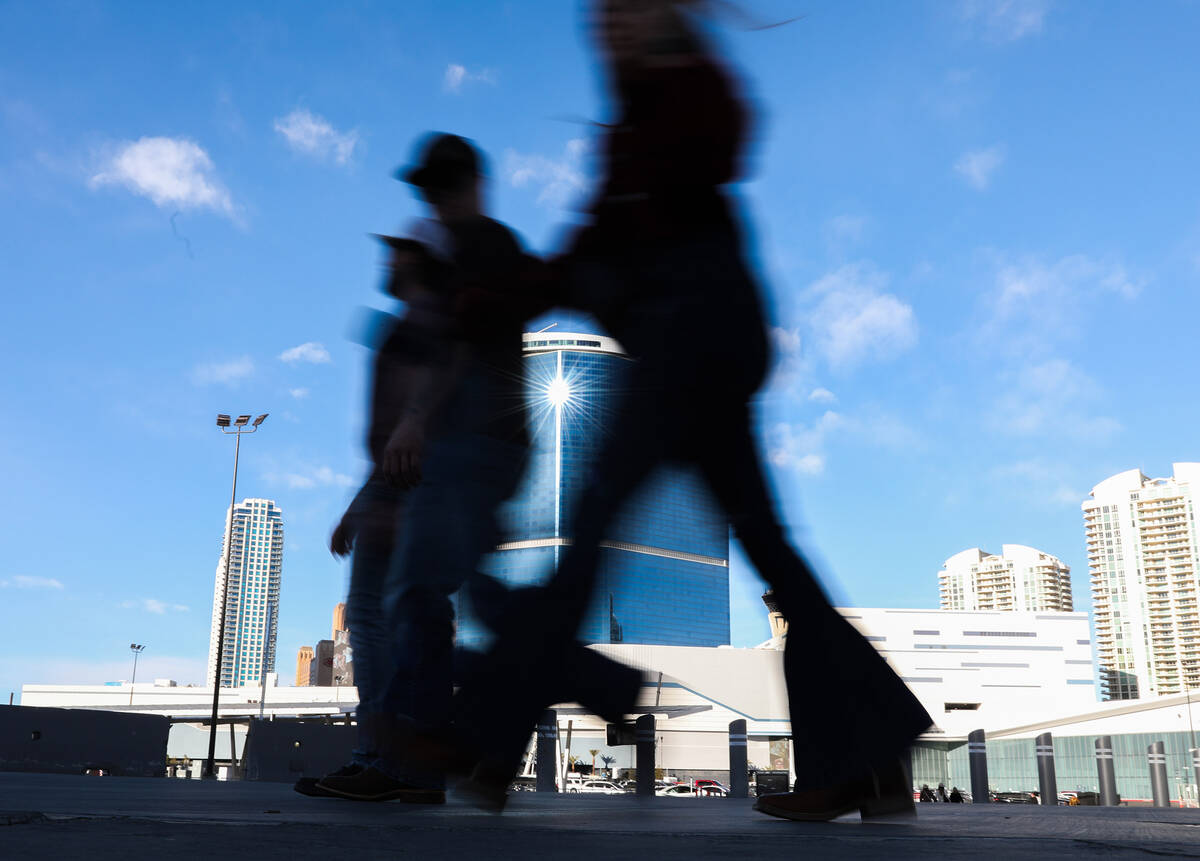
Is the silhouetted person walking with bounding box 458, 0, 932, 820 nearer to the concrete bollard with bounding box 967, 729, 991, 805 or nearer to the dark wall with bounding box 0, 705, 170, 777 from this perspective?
the concrete bollard with bounding box 967, 729, 991, 805

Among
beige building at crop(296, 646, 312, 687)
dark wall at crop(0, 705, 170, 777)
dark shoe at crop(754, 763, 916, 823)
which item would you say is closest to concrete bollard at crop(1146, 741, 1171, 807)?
dark shoe at crop(754, 763, 916, 823)

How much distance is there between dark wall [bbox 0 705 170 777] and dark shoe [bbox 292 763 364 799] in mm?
5740

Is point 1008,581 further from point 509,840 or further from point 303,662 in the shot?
point 509,840

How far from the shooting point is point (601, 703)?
6.77 feet

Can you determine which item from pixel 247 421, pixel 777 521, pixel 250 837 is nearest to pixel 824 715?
pixel 777 521

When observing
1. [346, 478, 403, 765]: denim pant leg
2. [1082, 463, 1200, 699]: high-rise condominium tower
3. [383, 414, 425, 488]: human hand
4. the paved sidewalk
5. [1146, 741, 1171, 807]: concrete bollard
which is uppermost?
[1082, 463, 1200, 699]: high-rise condominium tower

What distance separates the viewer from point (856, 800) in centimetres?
173

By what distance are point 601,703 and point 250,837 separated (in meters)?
1.14

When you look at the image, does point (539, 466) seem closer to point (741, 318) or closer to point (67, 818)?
point (741, 318)

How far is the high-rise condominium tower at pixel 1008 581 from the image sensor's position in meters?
151

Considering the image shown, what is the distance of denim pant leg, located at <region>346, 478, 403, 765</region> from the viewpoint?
266cm

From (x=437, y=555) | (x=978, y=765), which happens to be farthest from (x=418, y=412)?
(x=978, y=765)

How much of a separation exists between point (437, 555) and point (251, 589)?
199005 millimetres

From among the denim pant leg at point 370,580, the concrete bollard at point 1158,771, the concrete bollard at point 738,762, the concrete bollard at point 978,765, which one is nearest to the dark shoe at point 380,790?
the denim pant leg at point 370,580
